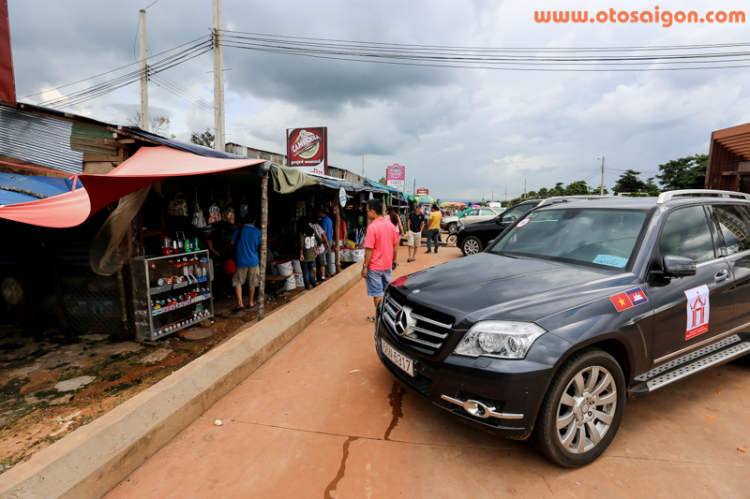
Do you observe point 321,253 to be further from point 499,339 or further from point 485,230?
point 499,339

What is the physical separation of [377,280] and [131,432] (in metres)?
3.15

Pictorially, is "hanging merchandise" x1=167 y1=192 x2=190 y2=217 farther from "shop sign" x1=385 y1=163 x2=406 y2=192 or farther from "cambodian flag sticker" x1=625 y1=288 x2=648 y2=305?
"shop sign" x1=385 y1=163 x2=406 y2=192

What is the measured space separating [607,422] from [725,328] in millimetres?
1575

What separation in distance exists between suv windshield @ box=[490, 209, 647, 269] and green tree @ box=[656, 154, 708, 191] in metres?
45.7

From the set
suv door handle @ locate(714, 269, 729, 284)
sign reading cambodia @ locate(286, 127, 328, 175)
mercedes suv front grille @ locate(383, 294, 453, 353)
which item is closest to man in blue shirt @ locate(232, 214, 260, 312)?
mercedes suv front grille @ locate(383, 294, 453, 353)

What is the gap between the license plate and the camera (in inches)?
99.1

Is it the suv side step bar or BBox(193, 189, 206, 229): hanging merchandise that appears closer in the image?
the suv side step bar

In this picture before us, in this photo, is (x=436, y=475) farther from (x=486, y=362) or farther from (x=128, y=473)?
(x=128, y=473)

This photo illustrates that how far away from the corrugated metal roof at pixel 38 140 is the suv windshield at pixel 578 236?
237 inches

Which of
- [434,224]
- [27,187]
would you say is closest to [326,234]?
[27,187]

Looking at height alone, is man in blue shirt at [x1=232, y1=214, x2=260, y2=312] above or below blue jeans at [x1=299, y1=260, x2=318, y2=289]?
above

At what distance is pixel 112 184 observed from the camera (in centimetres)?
374

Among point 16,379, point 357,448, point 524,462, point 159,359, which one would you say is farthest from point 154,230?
point 524,462

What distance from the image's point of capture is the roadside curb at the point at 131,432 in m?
1.97
